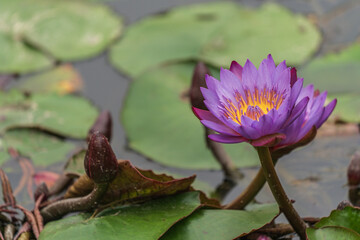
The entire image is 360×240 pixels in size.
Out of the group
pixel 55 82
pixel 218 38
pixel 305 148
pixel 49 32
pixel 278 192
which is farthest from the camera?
pixel 49 32

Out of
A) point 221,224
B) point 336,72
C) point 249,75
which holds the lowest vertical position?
point 221,224

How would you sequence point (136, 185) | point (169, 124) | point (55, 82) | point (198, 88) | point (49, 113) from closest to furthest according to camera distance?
point (136, 185), point (198, 88), point (169, 124), point (49, 113), point (55, 82)

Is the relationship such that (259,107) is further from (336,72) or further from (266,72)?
(336,72)

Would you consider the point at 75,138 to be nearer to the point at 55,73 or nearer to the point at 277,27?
the point at 55,73

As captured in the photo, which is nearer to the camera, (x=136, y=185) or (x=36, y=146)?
(x=136, y=185)

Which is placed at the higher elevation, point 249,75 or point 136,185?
point 249,75

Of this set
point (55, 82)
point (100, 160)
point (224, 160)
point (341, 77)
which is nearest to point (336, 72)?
point (341, 77)

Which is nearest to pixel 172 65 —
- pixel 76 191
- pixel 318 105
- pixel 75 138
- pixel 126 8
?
pixel 75 138

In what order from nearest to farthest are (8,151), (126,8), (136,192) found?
(136,192) → (8,151) → (126,8)
